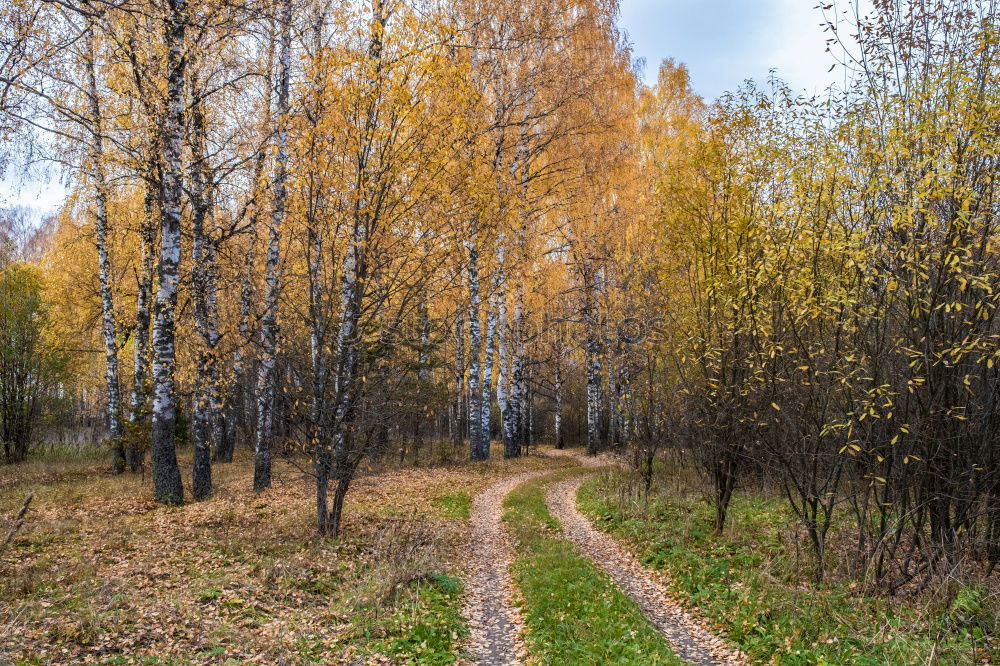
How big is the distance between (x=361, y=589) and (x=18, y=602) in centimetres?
327

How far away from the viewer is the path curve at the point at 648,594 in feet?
18.3

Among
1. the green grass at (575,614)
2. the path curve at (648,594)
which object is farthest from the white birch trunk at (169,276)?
the path curve at (648,594)

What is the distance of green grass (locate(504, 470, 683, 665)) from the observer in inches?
210

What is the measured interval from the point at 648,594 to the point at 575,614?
1.54 metres

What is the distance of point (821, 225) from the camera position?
6309mm

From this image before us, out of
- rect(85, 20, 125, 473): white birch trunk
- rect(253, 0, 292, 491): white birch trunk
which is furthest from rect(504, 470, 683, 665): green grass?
rect(85, 20, 125, 473): white birch trunk

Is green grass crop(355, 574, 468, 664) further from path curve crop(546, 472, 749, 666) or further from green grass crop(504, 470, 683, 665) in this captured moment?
path curve crop(546, 472, 749, 666)

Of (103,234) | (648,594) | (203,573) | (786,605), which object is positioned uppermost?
(103,234)

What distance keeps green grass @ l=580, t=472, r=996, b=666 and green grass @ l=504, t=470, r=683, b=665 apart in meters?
0.97

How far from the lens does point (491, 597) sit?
720cm

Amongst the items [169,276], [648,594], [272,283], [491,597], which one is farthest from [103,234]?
[648,594]

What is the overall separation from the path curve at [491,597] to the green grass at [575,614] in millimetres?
183

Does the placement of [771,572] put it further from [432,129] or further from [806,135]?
[432,129]

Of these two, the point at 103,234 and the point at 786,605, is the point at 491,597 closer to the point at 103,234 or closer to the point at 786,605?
the point at 786,605
